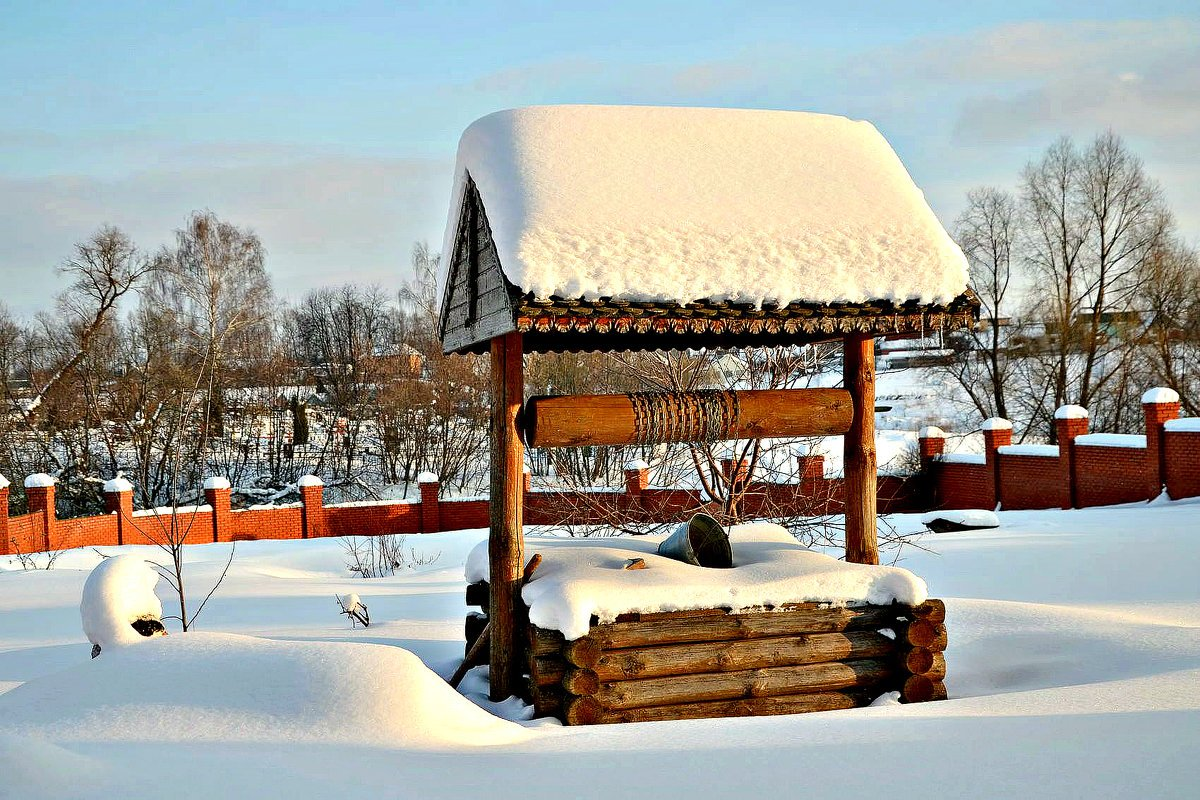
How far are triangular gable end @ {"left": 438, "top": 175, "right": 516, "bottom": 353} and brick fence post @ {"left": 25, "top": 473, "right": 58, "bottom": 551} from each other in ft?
49.1

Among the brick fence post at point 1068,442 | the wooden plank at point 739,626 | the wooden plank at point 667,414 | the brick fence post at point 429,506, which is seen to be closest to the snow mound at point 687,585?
the wooden plank at point 739,626

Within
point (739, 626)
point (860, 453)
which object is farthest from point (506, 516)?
point (860, 453)

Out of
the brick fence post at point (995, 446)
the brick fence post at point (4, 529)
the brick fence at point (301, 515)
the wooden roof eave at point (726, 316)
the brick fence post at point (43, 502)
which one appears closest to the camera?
the wooden roof eave at point (726, 316)

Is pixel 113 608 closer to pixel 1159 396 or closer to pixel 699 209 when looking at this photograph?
pixel 699 209

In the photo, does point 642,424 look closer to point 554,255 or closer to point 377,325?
point 554,255

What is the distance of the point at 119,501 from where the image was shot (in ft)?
63.1

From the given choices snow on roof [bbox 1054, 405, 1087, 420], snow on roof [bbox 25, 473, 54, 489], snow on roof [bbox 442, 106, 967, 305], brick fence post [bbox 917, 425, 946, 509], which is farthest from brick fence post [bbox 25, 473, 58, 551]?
snow on roof [bbox 1054, 405, 1087, 420]

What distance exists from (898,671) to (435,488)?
1764cm

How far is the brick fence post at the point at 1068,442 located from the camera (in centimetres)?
2098

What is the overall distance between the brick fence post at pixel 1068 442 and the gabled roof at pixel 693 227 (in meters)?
17.2

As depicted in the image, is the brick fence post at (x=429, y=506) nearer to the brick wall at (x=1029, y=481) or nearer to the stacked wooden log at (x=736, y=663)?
the brick wall at (x=1029, y=481)

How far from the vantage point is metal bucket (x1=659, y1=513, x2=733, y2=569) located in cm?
595

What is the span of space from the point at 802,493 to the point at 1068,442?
26.5 ft

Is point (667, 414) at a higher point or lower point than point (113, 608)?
higher
